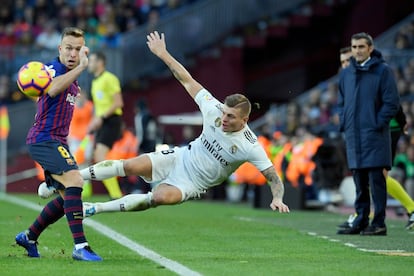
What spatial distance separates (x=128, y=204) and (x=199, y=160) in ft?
2.74

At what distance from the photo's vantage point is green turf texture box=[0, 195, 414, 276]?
29.0 feet

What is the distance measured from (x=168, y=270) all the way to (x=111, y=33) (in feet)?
77.6

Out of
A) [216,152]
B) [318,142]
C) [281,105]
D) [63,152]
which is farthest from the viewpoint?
[281,105]

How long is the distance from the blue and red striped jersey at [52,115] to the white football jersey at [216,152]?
1429 mm

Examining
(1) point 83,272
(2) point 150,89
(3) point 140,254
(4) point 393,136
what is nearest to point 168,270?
(1) point 83,272

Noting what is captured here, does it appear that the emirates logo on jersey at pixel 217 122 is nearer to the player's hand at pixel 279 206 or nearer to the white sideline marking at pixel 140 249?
the player's hand at pixel 279 206

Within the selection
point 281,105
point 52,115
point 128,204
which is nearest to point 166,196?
point 128,204

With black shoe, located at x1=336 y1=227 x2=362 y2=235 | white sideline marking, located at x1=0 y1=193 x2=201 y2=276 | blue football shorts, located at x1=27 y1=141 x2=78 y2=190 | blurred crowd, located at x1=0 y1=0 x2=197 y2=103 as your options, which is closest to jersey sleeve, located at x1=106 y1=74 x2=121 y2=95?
white sideline marking, located at x1=0 y1=193 x2=201 y2=276

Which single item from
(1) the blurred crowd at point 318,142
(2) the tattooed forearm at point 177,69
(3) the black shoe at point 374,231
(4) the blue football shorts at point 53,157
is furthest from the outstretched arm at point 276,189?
(1) the blurred crowd at point 318,142

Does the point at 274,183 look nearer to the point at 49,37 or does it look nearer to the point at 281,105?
the point at 281,105

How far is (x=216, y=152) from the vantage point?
10492mm

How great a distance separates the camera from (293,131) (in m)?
23.3

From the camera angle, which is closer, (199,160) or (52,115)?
(52,115)

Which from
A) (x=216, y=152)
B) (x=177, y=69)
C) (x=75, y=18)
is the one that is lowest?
(x=216, y=152)
